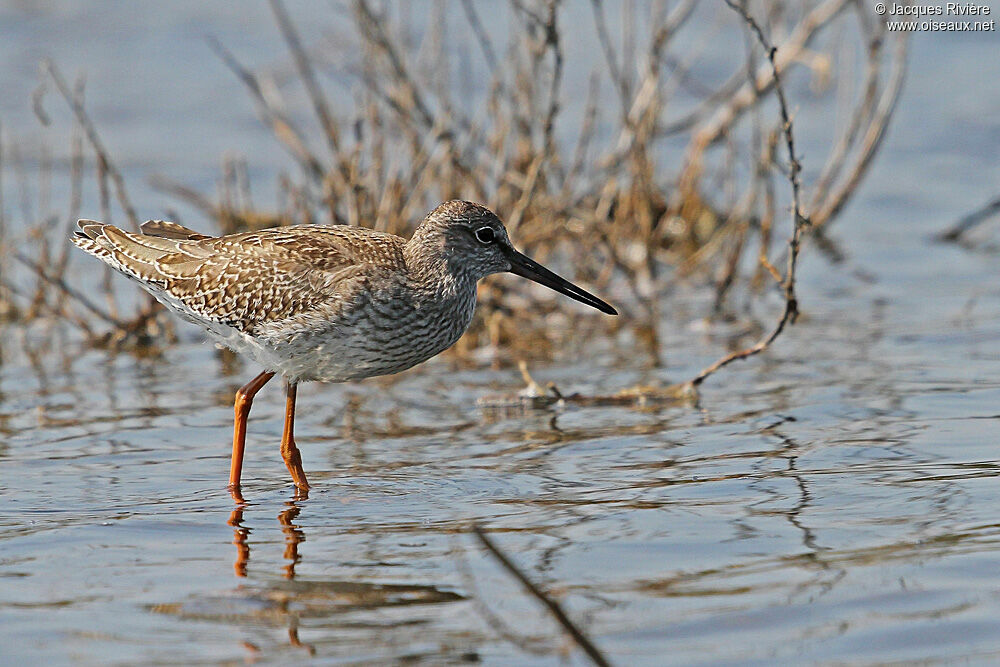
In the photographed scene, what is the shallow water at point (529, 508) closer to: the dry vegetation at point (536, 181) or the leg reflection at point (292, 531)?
the leg reflection at point (292, 531)

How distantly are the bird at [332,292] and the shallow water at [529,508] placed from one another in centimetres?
55

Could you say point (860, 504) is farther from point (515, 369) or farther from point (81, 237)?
point (81, 237)

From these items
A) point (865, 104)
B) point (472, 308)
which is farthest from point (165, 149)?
point (472, 308)

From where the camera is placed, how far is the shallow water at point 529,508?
185 inches

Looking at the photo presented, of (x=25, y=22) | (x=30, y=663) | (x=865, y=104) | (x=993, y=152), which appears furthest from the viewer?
(x=25, y=22)

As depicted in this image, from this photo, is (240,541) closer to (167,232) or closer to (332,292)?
(332,292)

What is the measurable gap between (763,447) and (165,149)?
973cm

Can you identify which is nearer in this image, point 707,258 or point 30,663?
point 30,663

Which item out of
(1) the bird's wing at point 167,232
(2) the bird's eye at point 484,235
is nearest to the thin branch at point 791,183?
(2) the bird's eye at point 484,235

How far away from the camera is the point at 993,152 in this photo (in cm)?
1448

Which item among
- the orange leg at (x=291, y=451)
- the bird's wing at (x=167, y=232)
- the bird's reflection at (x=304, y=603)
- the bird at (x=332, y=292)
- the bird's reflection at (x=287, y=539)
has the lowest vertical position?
the bird's reflection at (x=304, y=603)

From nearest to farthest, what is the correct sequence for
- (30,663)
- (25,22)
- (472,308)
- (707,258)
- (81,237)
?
(30,663), (472,308), (81,237), (707,258), (25,22)

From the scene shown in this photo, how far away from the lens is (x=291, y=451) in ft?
22.2

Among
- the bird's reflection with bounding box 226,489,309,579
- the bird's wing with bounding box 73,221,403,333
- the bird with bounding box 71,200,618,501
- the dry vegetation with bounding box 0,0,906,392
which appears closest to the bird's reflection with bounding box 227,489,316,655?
the bird's reflection with bounding box 226,489,309,579
